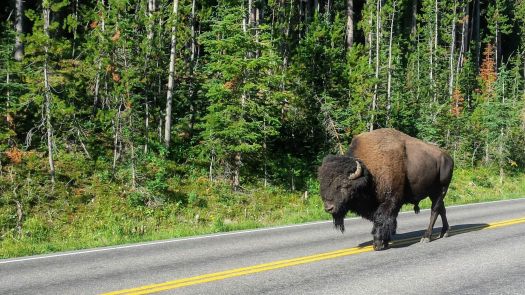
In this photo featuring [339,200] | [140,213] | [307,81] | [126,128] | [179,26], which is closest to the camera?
[339,200]

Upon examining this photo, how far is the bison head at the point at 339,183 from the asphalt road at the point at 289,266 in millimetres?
955

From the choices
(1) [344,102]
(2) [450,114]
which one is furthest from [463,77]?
(1) [344,102]

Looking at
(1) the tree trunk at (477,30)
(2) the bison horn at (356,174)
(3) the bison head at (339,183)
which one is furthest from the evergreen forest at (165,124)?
(1) the tree trunk at (477,30)

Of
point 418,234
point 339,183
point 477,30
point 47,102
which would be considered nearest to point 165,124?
point 47,102

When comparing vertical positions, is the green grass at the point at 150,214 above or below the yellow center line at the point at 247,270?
below

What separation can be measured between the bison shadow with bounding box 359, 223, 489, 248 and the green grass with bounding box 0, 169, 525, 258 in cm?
425

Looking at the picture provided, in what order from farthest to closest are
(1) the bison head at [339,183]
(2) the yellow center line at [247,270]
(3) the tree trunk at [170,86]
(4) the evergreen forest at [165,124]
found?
(3) the tree trunk at [170,86] → (4) the evergreen forest at [165,124] → (1) the bison head at [339,183] → (2) the yellow center line at [247,270]

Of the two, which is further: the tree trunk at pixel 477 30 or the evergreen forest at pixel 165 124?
the tree trunk at pixel 477 30

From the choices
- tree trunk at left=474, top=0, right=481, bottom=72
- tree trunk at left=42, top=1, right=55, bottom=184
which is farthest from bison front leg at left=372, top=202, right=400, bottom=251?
tree trunk at left=474, top=0, right=481, bottom=72

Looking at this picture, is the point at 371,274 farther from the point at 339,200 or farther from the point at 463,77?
the point at 463,77

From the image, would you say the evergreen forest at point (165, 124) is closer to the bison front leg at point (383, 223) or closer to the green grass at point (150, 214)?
the green grass at point (150, 214)

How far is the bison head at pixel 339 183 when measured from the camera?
7.98 meters

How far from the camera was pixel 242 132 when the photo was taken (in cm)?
1777

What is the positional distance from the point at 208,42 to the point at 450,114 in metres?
19.7
